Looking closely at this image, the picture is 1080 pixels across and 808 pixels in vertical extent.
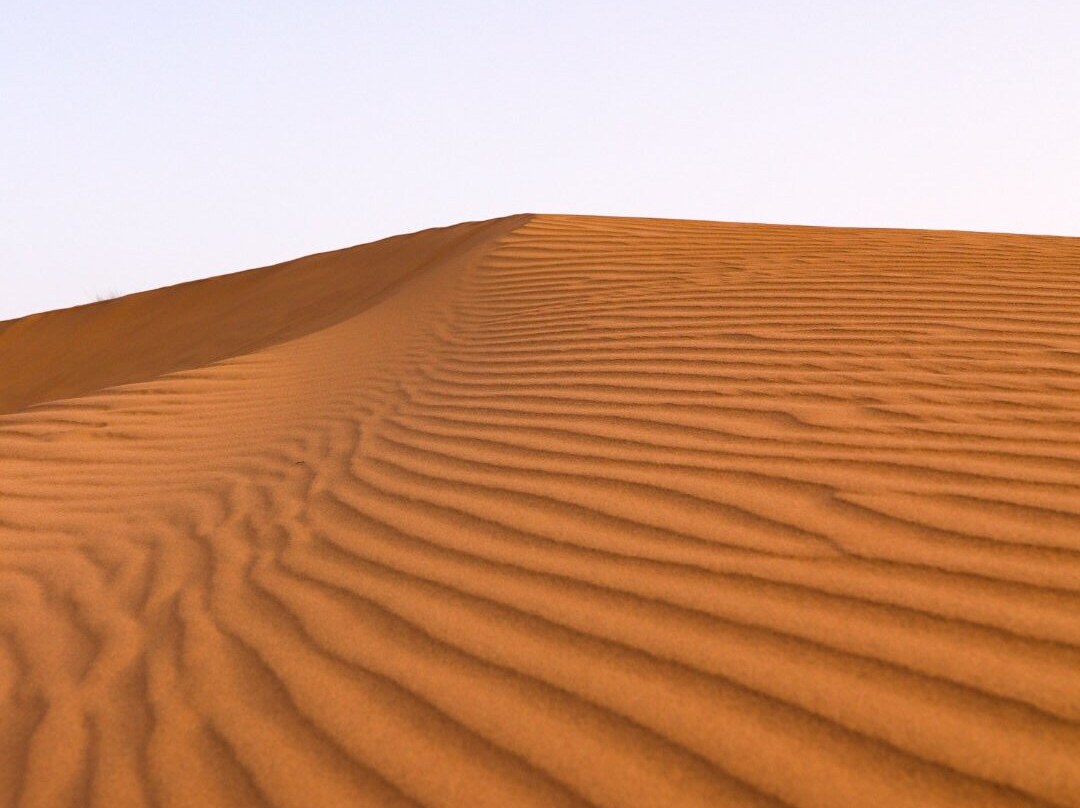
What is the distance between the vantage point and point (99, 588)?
2896mm

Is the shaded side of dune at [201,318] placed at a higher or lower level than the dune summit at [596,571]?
higher

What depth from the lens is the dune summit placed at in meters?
1.76

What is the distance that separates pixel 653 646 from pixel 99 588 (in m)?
1.67

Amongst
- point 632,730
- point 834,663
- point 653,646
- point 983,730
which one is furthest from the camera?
point 653,646

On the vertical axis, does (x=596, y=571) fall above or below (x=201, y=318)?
below

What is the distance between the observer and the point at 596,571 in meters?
2.42

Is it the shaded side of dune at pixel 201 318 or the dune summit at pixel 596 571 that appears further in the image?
the shaded side of dune at pixel 201 318

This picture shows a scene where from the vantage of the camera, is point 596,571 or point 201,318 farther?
point 201,318

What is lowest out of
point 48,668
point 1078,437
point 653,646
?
point 48,668

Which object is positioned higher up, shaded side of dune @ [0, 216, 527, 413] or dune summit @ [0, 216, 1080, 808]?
shaded side of dune @ [0, 216, 527, 413]

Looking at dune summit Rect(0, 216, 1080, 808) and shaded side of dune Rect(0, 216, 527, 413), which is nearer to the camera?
dune summit Rect(0, 216, 1080, 808)

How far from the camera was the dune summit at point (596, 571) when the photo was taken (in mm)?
1765

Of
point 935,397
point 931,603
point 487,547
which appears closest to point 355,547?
point 487,547

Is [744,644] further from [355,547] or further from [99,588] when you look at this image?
[99,588]
